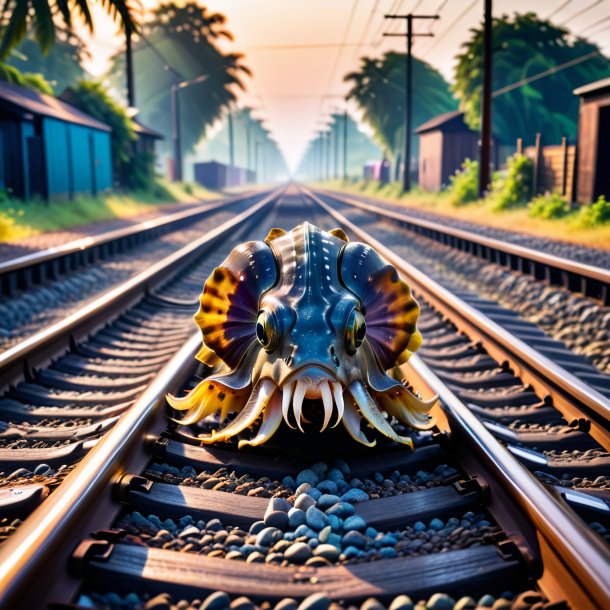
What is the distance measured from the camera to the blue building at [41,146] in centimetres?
2005

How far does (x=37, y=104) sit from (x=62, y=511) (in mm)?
21037

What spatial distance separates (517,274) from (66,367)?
21.4 feet

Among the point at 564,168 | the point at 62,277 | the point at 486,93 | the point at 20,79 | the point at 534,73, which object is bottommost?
the point at 62,277

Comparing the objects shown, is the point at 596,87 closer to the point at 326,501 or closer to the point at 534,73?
the point at 326,501

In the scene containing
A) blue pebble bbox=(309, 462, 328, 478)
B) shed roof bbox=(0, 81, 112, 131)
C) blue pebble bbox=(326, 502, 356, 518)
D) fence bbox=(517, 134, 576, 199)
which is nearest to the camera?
blue pebble bbox=(326, 502, 356, 518)

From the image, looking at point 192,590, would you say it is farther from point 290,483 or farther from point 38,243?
point 38,243

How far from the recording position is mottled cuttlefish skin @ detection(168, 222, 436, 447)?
3.12 m

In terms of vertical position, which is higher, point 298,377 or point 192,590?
point 298,377

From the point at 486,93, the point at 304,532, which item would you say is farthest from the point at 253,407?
the point at 486,93

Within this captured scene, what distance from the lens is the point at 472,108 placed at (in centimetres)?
3753

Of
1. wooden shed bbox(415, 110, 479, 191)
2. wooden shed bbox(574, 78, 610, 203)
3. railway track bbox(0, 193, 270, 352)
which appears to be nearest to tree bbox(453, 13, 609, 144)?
wooden shed bbox(415, 110, 479, 191)

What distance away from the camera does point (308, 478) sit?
123 inches

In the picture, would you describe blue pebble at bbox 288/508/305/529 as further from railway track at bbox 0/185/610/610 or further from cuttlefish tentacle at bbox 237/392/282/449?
cuttlefish tentacle at bbox 237/392/282/449

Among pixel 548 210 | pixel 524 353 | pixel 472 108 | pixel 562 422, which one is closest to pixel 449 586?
pixel 562 422
